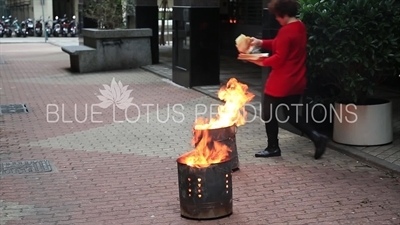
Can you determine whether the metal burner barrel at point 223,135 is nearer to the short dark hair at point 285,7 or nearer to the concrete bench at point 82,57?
the short dark hair at point 285,7

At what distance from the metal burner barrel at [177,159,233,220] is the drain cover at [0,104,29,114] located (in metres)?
6.79

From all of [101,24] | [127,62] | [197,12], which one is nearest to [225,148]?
[197,12]

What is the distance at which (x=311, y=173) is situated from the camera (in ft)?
22.7

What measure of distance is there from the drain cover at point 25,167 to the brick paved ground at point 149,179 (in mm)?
139

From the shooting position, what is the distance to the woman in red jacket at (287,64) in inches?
271

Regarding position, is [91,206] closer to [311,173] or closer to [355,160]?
[311,173]

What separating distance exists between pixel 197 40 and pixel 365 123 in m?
6.62

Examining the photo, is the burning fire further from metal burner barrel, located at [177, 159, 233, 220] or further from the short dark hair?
the short dark hair

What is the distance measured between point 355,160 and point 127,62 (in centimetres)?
1188

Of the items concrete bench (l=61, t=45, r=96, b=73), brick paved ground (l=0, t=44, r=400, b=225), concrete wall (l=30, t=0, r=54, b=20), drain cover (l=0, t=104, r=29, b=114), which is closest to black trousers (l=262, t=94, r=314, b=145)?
brick paved ground (l=0, t=44, r=400, b=225)

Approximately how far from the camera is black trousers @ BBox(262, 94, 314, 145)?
23.4 ft

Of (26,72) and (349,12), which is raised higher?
(349,12)

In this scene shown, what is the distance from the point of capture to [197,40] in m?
13.8

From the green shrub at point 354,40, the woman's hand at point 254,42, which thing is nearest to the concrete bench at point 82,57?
the green shrub at point 354,40
